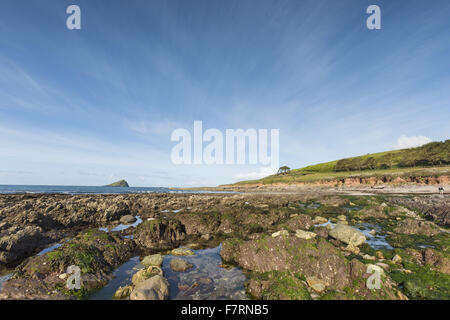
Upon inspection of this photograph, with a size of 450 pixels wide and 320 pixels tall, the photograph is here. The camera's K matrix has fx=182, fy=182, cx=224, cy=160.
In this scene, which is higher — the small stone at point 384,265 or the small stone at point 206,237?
the small stone at point 384,265

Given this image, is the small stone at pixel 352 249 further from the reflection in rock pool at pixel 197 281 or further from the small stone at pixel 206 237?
the small stone at pixel 206 237

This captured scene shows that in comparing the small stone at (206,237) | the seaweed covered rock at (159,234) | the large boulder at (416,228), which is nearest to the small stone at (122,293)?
the seaweed covered rock at (159,234)

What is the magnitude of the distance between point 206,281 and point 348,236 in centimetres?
1071

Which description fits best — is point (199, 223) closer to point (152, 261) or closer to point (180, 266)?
point (152, 261)

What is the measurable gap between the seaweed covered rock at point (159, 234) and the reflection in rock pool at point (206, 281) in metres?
3.09

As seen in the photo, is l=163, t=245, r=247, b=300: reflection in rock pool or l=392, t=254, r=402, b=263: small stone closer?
l=163, t=245, r=247, b=300: reflection in rock pool

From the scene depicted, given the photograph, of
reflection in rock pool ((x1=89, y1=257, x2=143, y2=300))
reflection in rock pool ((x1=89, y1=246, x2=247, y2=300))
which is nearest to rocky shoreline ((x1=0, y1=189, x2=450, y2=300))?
reflection in rock pool ((x1=89, y1=246, x2=247, y2=300))

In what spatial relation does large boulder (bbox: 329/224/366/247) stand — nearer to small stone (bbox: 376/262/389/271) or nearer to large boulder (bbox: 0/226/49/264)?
small stone (bbox: 376/262/389/271)

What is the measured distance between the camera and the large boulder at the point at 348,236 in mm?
12648

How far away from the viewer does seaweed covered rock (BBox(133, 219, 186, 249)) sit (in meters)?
13.7

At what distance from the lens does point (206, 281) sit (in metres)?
8.49

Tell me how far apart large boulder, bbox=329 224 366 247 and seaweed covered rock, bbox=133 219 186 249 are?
1213 cm

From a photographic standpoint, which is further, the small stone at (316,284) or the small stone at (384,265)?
the small stone at (384,265)
